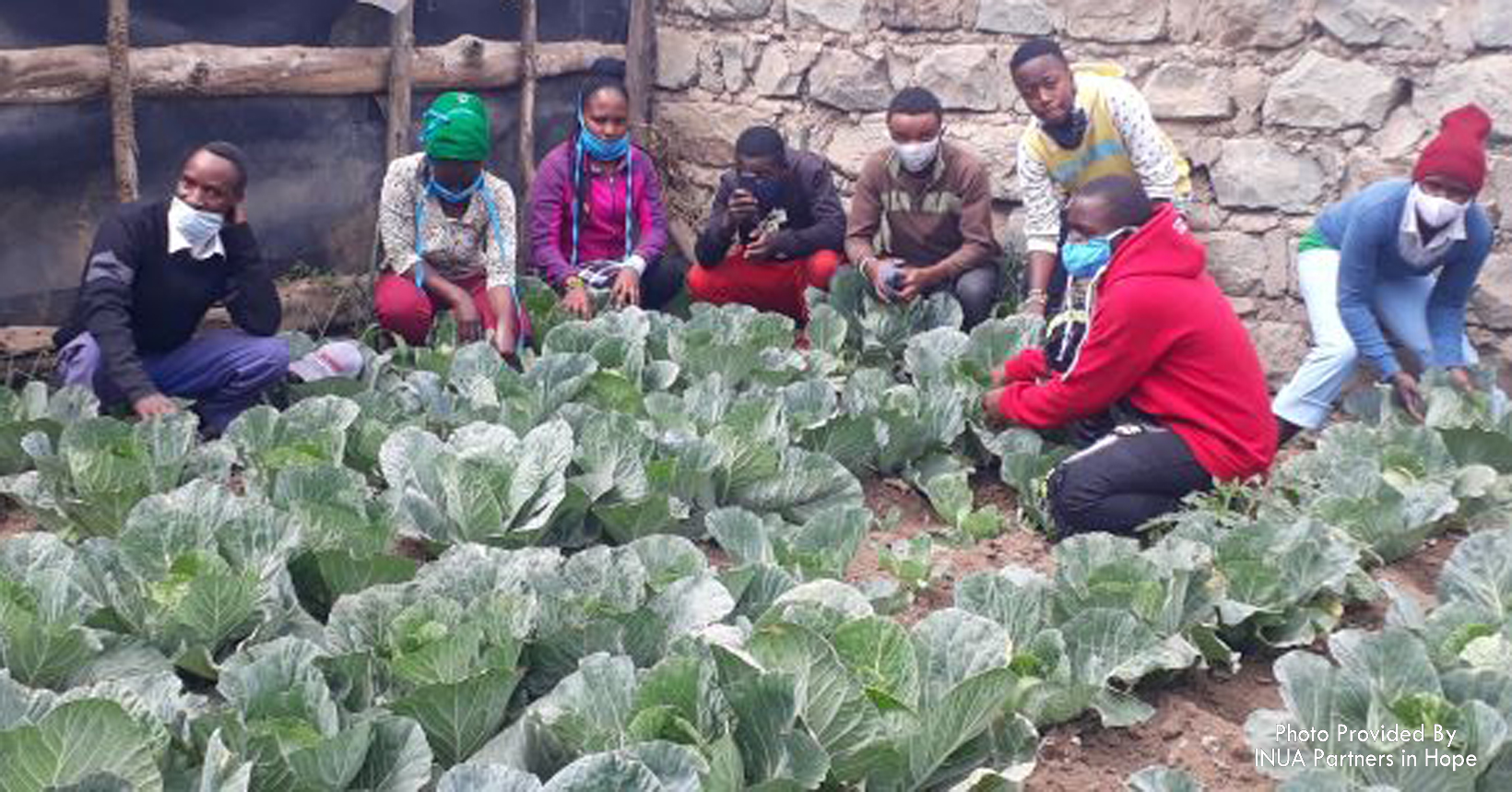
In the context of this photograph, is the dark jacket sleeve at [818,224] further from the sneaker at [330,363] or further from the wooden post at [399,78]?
the sneaker at [330,363]

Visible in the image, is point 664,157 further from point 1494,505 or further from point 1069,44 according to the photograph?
point 1494,505

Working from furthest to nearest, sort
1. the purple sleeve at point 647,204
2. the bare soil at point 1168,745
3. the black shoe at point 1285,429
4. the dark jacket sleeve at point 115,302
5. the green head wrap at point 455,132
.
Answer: the purple sleeve at point 647,204
the green head wrap at point 455,132
the black shoe at point 1285,429
the dark jacket sleeve at point 115,302
the bare soil at point 1168,745

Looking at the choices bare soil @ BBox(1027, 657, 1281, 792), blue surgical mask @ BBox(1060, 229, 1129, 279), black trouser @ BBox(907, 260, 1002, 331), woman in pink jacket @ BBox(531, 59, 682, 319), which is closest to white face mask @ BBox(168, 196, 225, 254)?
woman in pink jacket @ BBox(531, 59, 682, 319)

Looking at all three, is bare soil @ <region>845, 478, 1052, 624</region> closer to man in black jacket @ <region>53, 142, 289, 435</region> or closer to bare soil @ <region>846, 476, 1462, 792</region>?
bare soil @ <region>846, 476, 1462, 792</region>

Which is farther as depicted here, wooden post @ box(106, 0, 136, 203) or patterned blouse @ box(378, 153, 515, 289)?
patterned blouse @ box(378, 153, 515, 289)

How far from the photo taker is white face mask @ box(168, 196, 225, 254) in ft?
15.8

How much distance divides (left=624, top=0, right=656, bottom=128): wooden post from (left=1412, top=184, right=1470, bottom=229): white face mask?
374 centimetres

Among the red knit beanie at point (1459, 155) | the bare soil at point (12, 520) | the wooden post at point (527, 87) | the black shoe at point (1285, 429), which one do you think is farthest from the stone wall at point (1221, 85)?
the bare soil at point (12, 520)

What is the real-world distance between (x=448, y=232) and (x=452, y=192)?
0.58ft

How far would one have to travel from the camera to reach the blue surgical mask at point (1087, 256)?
4598 millimetres

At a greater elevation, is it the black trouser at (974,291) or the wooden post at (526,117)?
the wooden post at (526,117)

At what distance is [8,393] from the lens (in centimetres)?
462

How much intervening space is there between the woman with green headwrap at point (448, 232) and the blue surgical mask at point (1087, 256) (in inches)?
83.8

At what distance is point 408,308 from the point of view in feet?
19.5
